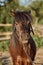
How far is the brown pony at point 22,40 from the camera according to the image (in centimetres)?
360

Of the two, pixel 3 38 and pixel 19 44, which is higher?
pixel 19 44

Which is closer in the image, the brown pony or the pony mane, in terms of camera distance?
the brown pony

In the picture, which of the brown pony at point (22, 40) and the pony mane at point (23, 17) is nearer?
the brown pony at point (22, 40)

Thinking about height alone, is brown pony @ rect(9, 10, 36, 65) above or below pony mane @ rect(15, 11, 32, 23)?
below

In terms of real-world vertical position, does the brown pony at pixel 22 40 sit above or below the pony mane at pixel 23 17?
below

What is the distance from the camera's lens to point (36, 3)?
2647 cm

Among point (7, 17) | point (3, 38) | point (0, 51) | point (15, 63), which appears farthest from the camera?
point (7, 17)

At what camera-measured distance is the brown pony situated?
360cm

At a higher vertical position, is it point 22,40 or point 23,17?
point 23,17

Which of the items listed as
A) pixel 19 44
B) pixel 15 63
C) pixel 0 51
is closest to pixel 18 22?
pixel 19 44

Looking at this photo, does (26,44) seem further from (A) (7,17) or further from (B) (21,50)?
(A) (7,17)

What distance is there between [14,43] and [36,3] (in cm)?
2290

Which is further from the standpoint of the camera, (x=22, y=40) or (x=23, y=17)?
(x=23, y=17)

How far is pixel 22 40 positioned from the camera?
353 centimetres
